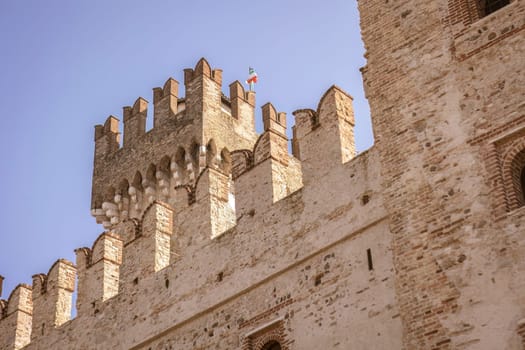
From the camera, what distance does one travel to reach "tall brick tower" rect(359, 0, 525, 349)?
31.3 feet

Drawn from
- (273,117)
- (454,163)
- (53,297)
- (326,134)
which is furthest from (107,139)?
(454,163)

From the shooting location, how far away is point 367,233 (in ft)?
37.3

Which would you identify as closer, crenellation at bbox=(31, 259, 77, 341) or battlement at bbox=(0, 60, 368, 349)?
battlement at bbox=(0, 60, 368, 349)

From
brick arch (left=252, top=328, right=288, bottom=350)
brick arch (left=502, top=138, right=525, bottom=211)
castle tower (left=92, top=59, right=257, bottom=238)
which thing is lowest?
brick arch (left=252, top=328, right=288, bottom=350)

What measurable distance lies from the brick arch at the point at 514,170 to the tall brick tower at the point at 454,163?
0.01 m

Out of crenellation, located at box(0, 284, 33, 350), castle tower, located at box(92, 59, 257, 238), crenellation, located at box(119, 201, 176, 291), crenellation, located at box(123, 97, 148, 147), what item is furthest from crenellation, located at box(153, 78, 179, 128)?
crenellation, located at box(119, 201, 176, 291)

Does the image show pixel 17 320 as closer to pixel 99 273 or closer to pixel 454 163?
pixel 99 273

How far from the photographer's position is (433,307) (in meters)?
9.83

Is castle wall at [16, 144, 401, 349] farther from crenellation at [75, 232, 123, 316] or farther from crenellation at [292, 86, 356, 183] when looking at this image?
crenellation at [75, 232, 123, 316]

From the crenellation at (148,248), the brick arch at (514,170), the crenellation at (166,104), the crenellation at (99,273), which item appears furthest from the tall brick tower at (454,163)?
the crenellation at (166,104)

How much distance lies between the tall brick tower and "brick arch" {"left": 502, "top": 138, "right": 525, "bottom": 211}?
0.4 inches

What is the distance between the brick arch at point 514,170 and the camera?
9.80m

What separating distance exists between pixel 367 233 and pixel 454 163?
4.78 feet

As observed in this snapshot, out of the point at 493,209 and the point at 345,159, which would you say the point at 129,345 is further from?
the point at 493,209
